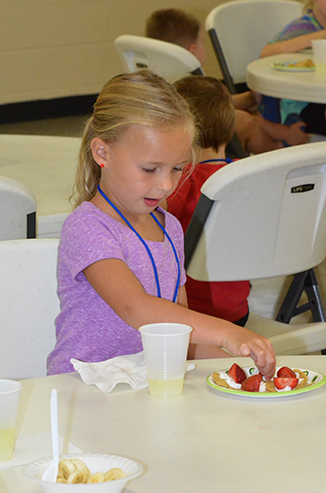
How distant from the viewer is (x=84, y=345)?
1.33 metres

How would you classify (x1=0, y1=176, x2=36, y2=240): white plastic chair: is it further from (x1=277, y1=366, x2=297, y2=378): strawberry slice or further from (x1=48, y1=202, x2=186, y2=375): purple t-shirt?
(x1=277, y1=366, x2=297, y2=378): strawberry slice

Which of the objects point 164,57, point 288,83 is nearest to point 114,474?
point 288,83

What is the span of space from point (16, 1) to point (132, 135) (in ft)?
19.1

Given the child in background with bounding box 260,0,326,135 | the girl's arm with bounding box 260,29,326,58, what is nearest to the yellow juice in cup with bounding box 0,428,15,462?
the child in background with bounding box 260,0,326,135

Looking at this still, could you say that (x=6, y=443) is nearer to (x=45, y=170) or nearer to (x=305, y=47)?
(x=45, y=170)

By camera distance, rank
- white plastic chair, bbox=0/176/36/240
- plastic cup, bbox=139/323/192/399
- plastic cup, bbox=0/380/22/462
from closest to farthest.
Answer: plastic cup, bbox=0/380/22/462
plastic cup, bbox=139/323/192/399
white plastic chair, bbox=0/176/36/240

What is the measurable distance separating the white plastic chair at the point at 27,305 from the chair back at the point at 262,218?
499 millimetres

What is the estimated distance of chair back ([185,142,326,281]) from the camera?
1712mm

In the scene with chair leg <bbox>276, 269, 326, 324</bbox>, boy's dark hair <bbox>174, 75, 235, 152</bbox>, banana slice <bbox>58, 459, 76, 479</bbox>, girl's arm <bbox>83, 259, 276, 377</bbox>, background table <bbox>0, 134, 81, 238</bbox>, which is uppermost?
banana slice <bbox>58, 459, 76, 479</bbox>

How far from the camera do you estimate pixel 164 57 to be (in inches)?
128

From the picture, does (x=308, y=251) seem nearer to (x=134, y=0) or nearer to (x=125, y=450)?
(x=125, y=450)

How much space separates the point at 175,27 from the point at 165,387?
3.26 metres

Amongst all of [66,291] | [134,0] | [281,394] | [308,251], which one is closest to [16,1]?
[134,0]

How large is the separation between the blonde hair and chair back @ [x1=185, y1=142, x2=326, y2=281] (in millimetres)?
351
